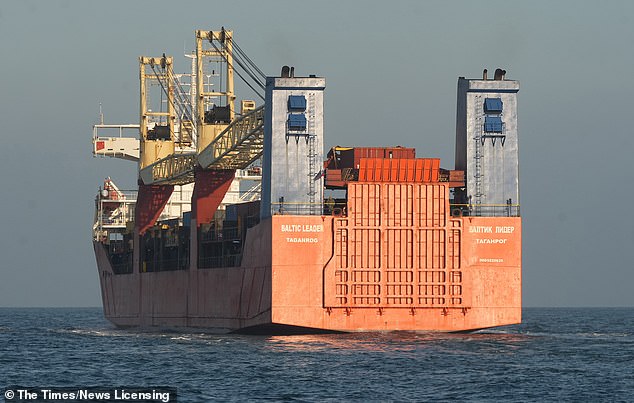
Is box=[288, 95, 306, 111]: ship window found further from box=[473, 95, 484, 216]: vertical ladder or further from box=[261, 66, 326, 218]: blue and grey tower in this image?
box=[473, 95, 484, 216]: vertical ladder

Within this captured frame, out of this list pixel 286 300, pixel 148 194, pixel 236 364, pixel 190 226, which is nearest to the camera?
pixel 236 364

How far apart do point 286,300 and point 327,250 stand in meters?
3.14

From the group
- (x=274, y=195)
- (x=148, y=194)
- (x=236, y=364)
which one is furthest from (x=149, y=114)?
(x=236, y=364)

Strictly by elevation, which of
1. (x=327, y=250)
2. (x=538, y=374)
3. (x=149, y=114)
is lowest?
(x=538, y=374)

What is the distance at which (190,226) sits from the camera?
87.4 m

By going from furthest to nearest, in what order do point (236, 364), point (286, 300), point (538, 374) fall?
point (286, 300)
point (236, 364)
point (538, 374)

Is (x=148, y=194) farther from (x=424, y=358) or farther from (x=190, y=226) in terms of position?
(x=424, y=358)

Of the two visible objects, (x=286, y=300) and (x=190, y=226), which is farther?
(x=190, y=226)

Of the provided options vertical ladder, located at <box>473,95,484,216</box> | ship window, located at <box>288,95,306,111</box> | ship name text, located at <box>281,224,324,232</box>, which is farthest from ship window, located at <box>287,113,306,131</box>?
vertical ladder, located at <box>473,95,484,216</box>

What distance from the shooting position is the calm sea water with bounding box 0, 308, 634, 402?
46.6 metres

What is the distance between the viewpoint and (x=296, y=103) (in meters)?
68.4

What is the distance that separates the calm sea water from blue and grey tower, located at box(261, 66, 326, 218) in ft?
22.5

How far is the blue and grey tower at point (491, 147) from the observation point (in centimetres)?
6962

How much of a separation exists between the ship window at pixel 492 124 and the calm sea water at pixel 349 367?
10.4 m
